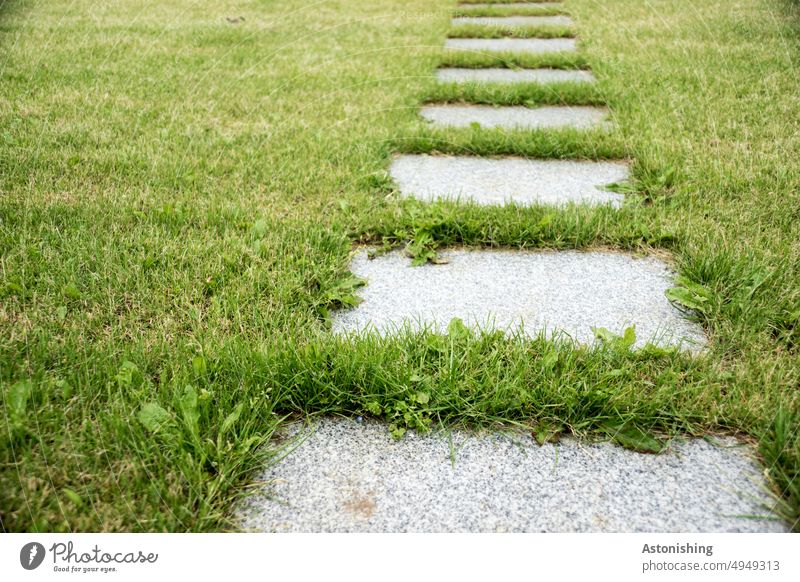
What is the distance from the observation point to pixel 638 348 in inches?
73.1

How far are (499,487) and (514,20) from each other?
642 centimetres

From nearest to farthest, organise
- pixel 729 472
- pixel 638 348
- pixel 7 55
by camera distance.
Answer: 1. pixel 729 472
2. pixel 638 348
3. pixel 7 55

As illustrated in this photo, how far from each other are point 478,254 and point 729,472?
1299mm

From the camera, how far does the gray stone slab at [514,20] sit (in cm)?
648

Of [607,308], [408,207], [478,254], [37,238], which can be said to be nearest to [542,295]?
[607,308]

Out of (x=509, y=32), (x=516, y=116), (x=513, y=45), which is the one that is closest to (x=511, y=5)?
(x=509, y=32)

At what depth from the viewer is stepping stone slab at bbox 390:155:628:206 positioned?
2.97 meters

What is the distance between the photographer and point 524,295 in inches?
87.0

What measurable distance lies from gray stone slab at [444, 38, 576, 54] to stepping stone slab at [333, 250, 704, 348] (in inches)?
141

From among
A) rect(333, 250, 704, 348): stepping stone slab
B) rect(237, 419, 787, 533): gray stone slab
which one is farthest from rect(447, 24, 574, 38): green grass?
rect(237, 419, 787, 533): gray stone slab

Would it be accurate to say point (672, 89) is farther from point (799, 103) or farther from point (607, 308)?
point (607, 308)
